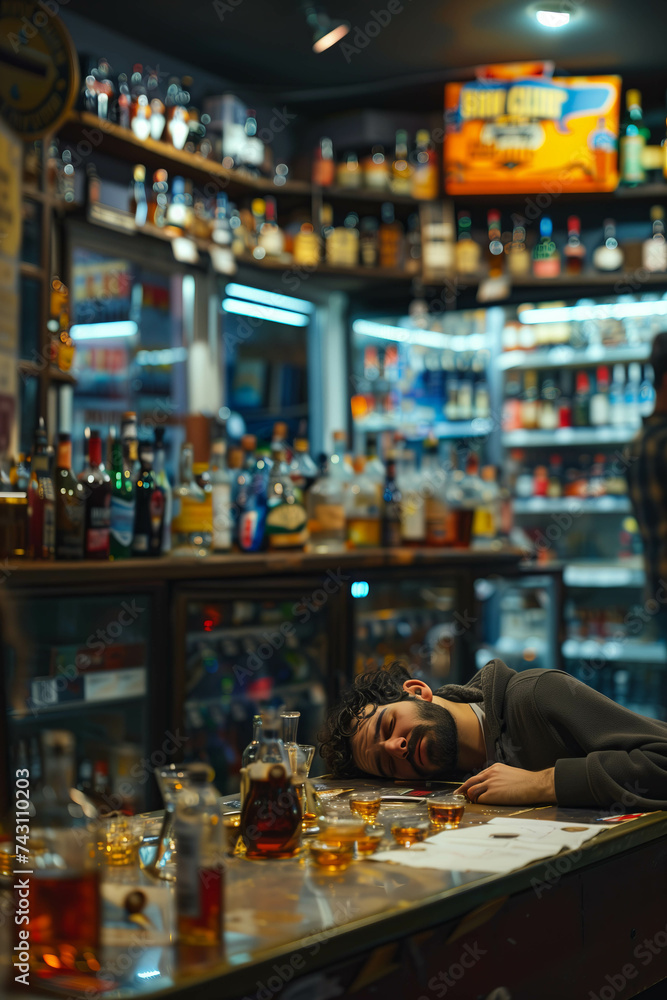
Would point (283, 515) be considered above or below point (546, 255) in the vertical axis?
below

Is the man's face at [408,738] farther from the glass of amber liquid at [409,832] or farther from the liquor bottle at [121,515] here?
the liquor bottle at [121,515]

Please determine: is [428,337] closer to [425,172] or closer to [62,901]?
[425,172]

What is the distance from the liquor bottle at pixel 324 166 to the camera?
217 inches

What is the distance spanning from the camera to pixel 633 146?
5.52m

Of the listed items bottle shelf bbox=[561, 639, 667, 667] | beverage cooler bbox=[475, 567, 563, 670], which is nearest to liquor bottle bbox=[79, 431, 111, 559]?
beverage cooler bbox=[475, 567, 563, 670]

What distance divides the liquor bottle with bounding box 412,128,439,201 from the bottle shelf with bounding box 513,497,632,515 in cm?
190

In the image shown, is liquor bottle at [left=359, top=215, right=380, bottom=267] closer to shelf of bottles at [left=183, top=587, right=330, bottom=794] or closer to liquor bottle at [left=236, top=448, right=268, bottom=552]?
liquor bottle at [left=236, top=448, right=268, bottom=552]

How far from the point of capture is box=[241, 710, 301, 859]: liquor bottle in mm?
1396

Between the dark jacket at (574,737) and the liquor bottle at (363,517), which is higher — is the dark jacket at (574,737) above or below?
below

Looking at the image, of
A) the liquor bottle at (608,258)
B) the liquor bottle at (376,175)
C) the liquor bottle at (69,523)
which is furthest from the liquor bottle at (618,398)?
the liquor bottle at (69,523)

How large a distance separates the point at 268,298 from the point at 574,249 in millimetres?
1887

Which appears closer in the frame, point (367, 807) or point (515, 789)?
point (367, 807)

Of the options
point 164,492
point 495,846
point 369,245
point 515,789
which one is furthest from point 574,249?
point 495,846

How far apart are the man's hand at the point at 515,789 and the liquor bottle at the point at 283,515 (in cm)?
179
